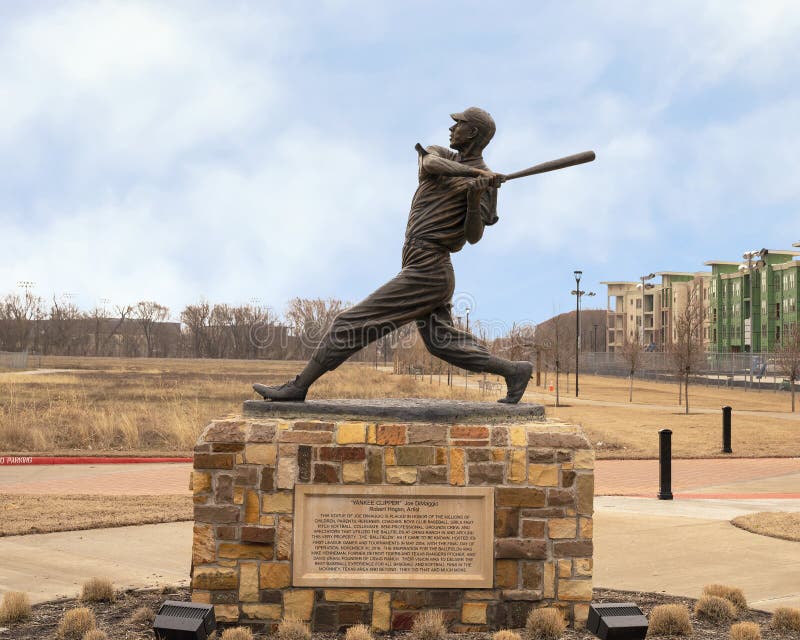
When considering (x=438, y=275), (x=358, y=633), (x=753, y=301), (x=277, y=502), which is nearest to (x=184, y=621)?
(x=277, y=502)

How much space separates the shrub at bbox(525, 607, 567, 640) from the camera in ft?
17.9

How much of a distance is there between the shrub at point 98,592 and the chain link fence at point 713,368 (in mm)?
38230

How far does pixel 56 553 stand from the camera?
25.8 ft

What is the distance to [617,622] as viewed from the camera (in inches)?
210

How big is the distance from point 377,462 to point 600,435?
14077mm

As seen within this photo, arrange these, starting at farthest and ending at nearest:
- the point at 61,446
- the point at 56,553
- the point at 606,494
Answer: the point at 61,446 → the point at 606,494 → the point at 56,553

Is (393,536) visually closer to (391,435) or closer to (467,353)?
(391,435)

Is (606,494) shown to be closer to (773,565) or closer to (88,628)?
(773,565)

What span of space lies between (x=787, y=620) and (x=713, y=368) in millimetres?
55379

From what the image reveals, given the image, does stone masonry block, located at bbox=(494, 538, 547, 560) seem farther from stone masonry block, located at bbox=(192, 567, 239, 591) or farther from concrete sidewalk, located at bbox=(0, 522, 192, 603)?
concrete sidewalk, located at bbox=(0, 522, 192, 603)

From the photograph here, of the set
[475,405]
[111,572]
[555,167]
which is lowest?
[111,572]

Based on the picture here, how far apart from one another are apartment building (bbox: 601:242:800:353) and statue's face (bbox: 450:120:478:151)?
52815 mm

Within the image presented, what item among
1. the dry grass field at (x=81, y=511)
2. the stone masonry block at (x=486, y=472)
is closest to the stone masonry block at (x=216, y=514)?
the stone masonry block at (x=486, y=472)

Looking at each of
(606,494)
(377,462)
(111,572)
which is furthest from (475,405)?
(606,494)
